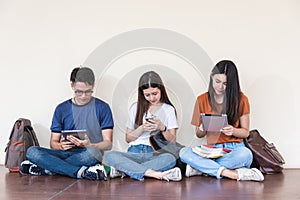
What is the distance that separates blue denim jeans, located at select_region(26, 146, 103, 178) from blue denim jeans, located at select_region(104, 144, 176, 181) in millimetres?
110

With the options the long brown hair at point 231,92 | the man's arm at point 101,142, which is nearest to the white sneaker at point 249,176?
the long brown hair at point 231,92

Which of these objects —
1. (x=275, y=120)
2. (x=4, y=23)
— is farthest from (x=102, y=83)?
(x=275, y=120)

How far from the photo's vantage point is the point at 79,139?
9.55ft

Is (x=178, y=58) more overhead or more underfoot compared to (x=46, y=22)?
more underfoot

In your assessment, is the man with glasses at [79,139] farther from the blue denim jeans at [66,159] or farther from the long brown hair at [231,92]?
the long brown hair at [231,92]

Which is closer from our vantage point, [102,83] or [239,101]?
[239,101]

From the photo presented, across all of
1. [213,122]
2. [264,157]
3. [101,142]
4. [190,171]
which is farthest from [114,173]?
[264,157]

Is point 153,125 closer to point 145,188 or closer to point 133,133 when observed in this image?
point 133,133

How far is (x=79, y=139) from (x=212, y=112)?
3.18 ft

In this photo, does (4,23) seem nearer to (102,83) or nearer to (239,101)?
(102,83)

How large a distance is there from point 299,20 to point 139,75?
1364 millimetres

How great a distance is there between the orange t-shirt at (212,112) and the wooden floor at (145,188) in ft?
1.06

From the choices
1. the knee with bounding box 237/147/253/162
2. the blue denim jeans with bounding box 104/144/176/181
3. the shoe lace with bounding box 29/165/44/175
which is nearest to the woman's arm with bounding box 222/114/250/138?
the knee with bounding box 237/147/253/162

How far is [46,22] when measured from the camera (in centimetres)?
346
